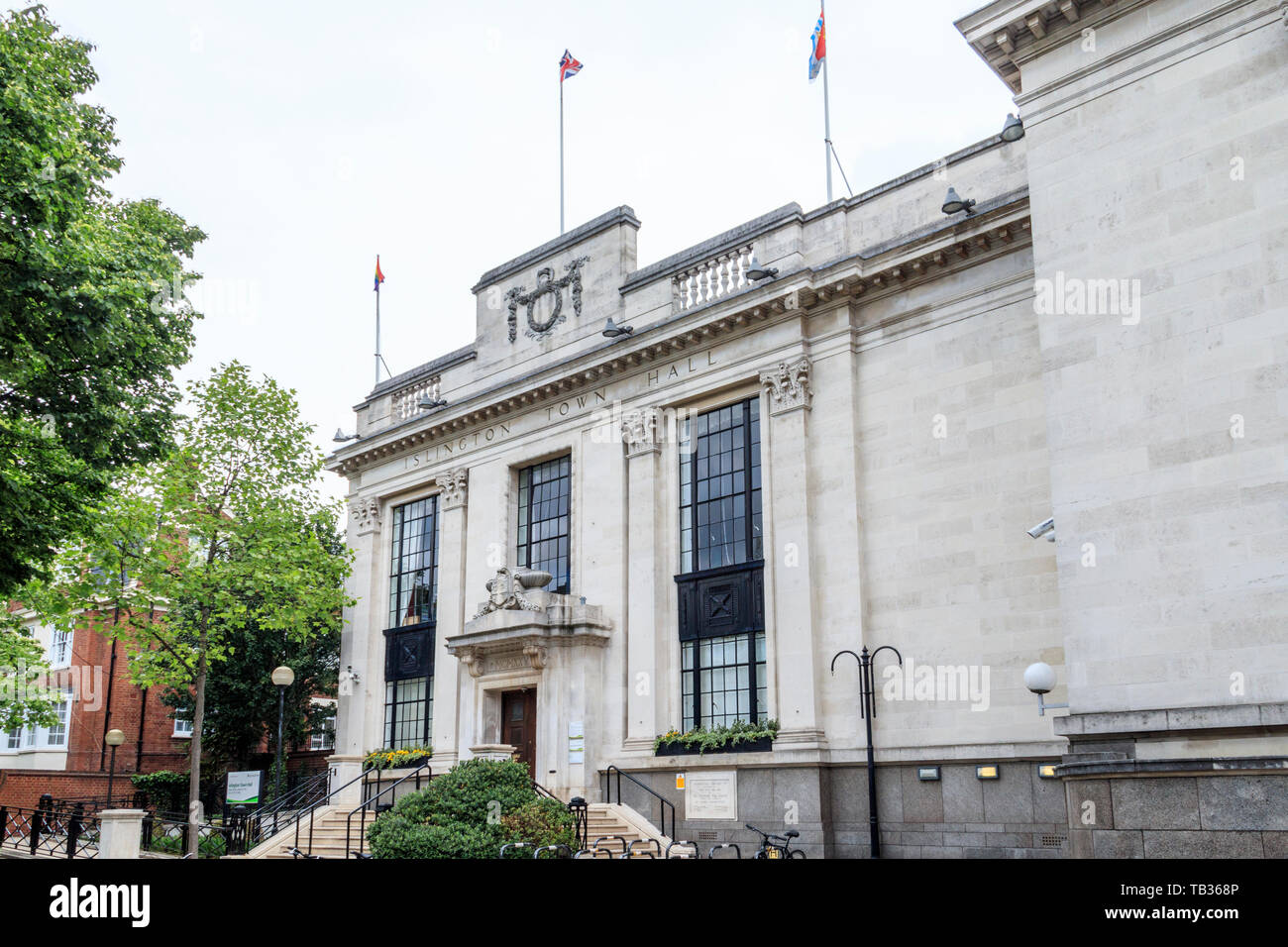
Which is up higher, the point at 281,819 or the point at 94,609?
the point at 94,609

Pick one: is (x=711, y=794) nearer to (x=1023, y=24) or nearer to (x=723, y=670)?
(x=723, y=670)

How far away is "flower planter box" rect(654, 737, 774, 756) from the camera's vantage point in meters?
21.9

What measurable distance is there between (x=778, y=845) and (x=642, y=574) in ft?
22.6

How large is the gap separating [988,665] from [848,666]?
2.88 metres

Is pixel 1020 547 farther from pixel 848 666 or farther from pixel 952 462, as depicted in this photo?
pixel 848 666

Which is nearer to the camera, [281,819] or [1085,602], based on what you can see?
[1085,602]

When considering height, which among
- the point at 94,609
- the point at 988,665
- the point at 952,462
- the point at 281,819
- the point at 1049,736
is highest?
the point at 952,462

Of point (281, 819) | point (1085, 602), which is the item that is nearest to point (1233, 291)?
point (1085, 602)

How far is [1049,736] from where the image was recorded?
18.3 m

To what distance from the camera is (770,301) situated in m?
23.5

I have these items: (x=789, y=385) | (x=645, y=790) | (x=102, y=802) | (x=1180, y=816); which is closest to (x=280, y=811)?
(x=102, y=802)

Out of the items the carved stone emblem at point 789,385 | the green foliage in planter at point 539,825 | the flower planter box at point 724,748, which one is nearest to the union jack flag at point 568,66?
the carved stone emblem at point 789,385

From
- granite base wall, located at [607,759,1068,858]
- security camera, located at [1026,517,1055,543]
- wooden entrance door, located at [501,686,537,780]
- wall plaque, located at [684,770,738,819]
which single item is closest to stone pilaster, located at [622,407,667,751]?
wall plaque, located at [684,770,738,819]
